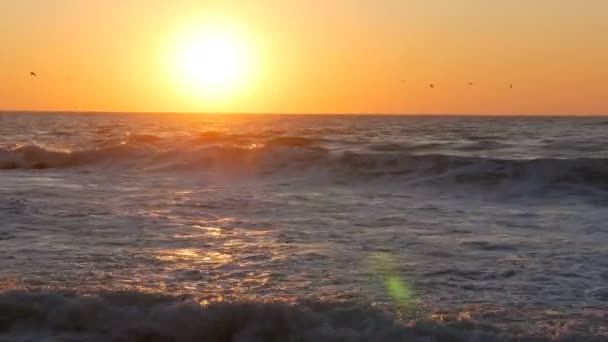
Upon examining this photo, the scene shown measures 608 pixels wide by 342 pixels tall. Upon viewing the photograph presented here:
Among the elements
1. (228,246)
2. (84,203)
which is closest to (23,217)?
(84,203)

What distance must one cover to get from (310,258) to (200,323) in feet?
8.52

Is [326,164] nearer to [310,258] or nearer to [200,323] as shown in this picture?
[310,258]

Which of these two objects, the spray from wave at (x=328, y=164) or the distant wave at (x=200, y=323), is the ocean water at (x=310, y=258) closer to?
the distant wave at (x=200, y=323)

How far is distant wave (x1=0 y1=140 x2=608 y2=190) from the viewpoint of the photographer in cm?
1783

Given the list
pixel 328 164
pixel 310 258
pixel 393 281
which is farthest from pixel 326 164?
pixel 393 281

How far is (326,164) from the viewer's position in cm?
2119

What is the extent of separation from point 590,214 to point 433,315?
23.5ft

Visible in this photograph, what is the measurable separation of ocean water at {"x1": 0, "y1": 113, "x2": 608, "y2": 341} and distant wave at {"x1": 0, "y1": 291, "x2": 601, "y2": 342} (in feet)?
0.05

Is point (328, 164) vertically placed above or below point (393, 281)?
below

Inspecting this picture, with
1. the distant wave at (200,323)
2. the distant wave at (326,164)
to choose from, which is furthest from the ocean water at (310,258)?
the distant wave at (326,164)

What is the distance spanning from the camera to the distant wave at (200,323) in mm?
5812

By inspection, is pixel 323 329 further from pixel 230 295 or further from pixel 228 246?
pixel 228 246

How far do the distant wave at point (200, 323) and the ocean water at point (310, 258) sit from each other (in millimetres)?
15

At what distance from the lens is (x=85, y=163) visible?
80.3 feet
